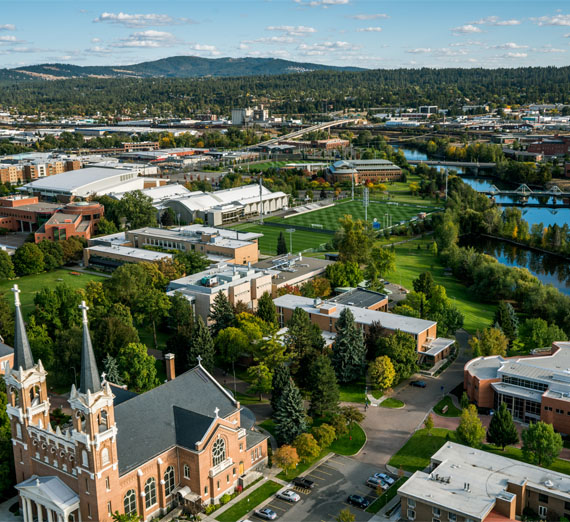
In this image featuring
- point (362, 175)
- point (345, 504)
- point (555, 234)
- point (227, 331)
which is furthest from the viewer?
point (362, 175)

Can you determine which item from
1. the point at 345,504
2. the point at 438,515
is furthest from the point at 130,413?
the point at 438,515

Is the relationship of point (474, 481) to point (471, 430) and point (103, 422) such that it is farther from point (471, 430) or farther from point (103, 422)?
point (103, 422)

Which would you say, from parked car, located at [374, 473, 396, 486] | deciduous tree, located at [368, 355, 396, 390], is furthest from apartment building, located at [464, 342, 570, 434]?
parked car, located at [374, 473, 396, 486]

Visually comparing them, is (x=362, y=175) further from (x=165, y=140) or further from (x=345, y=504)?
(x=345, y=504)

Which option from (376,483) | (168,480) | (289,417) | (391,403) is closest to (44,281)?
(289,417)

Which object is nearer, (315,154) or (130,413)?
(130,413)

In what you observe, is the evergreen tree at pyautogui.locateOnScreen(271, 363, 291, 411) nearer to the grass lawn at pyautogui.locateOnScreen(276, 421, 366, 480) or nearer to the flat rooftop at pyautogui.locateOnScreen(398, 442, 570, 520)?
the grass lawn at pyautogui.locateOnScreen(276, 421, 366, 480)
